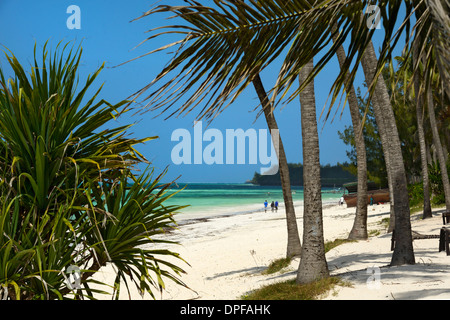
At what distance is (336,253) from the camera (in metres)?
12.2

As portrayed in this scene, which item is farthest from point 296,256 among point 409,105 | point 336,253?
point 409,105

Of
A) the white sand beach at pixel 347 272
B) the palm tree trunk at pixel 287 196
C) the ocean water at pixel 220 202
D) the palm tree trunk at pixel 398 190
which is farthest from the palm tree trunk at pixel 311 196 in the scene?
the ocean water at pixel 220 202

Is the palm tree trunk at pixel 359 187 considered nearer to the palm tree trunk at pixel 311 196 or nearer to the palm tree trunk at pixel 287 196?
the palm tree trunk at pixel 287 196

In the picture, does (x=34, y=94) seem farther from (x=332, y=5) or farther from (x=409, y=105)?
(x=409, y=105)

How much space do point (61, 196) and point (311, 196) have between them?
5.09m

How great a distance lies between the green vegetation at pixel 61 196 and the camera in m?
3.52

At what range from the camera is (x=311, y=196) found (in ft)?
27.0

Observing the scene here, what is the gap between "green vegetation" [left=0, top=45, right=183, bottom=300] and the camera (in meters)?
3.52

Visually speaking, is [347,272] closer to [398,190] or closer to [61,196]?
[398,190]

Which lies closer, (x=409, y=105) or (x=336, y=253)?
(x=336, y=253)

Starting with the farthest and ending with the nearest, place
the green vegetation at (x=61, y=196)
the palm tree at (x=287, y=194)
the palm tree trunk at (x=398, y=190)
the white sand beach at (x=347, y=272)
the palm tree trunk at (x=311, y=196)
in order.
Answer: the palm tree at (x=287, y=194) < the palm tree trunk at (x=398, y=190) < the palm tree trunk at (x=311, y=196) < the white sand beach at (x=347, y=272) < the green vegetation at (x=61, y=196)

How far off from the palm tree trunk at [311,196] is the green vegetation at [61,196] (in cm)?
426

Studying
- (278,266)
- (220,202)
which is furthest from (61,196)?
(220,202)
